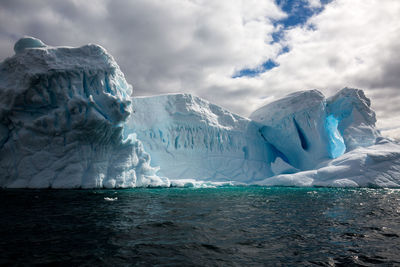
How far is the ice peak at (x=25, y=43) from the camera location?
1434 cm

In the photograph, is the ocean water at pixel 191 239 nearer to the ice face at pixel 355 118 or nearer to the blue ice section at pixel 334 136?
the ice face at pixel 355 118

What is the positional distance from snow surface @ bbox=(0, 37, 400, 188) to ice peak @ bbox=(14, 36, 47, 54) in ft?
0.18

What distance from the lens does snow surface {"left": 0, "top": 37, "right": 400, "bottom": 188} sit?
1317 cm

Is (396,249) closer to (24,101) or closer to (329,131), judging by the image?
(24,101)

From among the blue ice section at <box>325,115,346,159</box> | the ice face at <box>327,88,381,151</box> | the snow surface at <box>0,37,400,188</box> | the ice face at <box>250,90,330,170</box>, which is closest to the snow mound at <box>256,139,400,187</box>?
the snow surface at <box>0,37,400,188</box>

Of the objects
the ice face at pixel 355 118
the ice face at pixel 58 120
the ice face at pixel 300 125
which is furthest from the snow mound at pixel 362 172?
the ice face at pixel 58 120

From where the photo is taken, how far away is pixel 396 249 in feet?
12.0

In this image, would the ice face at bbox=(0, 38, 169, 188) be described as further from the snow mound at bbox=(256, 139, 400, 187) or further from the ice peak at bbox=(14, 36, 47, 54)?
the snow mound at bbox=(256, 139, 400, 187)

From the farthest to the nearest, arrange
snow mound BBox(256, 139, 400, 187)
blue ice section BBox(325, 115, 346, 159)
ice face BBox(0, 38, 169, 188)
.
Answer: blue ice section BBox(325, 115, 346, 159) < snow mound BBox(256, 139, 400, 187) < ice face BBox(0, 38, 169, 188)

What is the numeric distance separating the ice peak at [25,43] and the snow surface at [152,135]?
5cm

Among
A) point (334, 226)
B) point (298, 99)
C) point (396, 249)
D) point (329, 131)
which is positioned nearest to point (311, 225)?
point (334, 226)

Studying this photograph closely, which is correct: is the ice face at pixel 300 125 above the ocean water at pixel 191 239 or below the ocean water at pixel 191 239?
above

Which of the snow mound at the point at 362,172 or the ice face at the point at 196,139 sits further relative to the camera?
the ice face at the point at 196,139

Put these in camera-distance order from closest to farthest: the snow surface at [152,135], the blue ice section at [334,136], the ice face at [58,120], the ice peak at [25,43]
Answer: the ice face at [58,120] < the snow surface at [152,135] < the ice peak at [25,43] < the blue ice section at [334,136]
